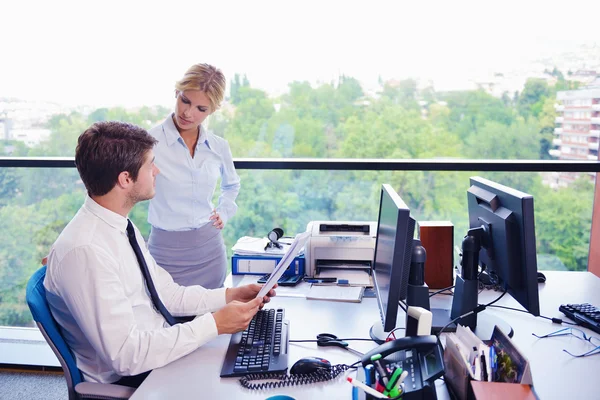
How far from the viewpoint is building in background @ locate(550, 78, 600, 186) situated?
3.27 metres

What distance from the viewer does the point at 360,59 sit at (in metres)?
3.62

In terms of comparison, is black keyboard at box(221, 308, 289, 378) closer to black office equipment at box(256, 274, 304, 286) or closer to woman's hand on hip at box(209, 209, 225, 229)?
black office equipment at box(256, 274, 304, 286)

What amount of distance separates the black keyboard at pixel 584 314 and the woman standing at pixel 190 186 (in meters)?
1.55

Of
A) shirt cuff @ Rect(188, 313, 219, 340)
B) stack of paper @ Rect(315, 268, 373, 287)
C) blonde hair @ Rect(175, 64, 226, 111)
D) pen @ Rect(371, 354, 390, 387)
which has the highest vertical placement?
blonde hair @ Rect(175, 64, 226, 111)

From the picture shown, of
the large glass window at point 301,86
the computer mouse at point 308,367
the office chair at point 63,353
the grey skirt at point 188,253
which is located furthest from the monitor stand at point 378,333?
the large glass window at point 301,86

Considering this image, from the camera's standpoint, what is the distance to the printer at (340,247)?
2234 mm

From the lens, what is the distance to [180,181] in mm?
2436

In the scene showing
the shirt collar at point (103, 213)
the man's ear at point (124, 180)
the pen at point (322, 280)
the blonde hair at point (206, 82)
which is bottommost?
the pen at point (322, 280)

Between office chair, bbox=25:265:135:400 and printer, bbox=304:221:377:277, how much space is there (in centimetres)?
101

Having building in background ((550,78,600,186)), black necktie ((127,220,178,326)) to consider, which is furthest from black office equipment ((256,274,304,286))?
building in background ((550,78,600,186))

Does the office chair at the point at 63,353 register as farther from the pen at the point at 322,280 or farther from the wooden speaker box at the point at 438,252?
the wooden speaker box at the point at 438,252

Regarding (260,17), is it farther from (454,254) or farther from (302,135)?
(454,254)

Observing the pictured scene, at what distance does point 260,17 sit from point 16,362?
267cm

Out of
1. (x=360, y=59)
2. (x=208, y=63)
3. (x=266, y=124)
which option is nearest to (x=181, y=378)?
(x=208, y=63)
